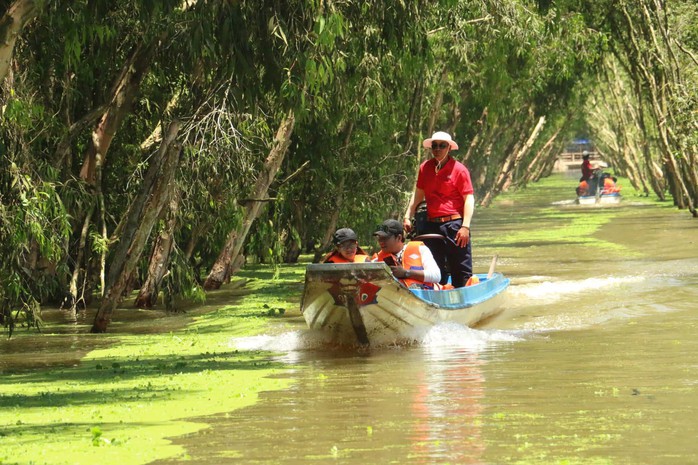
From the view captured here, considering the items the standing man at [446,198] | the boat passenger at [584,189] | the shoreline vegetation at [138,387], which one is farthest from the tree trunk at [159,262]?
the boat passenger at [584,189]

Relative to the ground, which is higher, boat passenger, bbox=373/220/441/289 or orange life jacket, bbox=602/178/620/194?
orange life jacket, bbox=602/178/620/194

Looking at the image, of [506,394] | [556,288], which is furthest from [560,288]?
[506,394]

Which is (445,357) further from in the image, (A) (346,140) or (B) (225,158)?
(A) (346,140)

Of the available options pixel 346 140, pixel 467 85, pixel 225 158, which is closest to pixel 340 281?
pixel 225 158

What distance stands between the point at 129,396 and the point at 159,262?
26.0 ft

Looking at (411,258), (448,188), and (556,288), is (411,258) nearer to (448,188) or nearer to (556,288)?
(448,188)

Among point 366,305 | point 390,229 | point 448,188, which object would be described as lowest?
point 366,305

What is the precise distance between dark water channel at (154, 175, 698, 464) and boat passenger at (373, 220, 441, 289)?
0.58 metres

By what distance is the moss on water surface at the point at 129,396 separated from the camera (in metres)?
8.38

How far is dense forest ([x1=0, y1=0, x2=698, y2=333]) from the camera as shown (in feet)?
42.9

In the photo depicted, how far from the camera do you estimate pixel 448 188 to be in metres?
15.0

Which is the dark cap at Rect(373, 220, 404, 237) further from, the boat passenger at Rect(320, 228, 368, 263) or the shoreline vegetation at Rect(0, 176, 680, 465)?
the shoreline vegetation at Rect(0, 176, 680, 465)

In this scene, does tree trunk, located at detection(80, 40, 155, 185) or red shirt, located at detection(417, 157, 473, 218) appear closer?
red shirt, located at detection(417, 157, 473, 218)

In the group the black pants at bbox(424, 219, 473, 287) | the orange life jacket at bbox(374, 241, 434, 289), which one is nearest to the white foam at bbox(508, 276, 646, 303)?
the black pants at bbox(424, 219, 473, 287)
